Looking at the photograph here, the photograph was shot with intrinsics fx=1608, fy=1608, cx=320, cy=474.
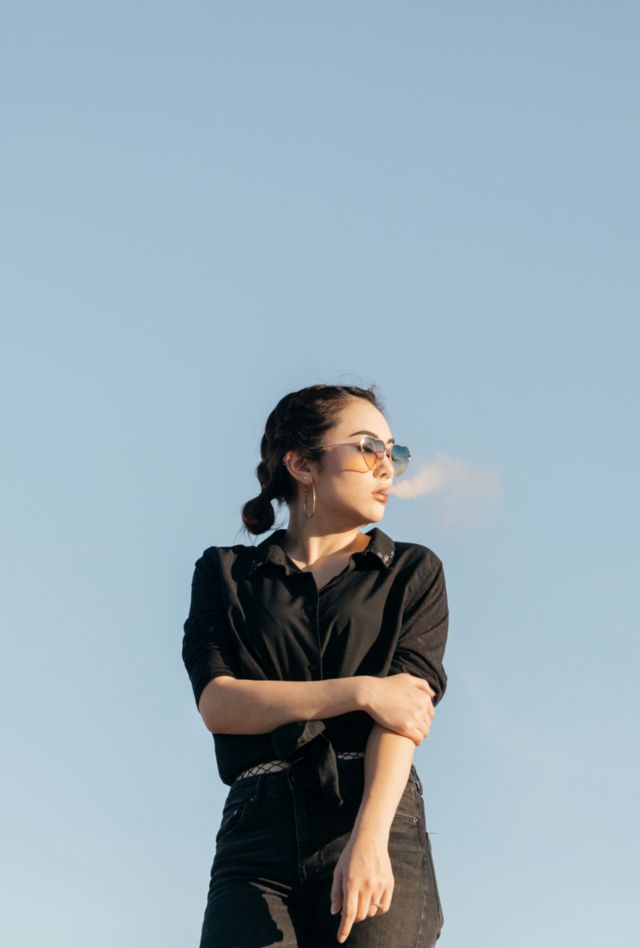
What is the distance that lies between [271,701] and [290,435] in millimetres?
1363

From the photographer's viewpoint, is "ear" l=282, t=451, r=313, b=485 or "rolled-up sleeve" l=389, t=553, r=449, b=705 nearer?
"rolled-up sleeve" l=389, t=553, r=449, b=705

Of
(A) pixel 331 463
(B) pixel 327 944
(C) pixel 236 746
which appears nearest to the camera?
(B) pixel 327 944

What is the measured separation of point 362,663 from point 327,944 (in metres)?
1.12

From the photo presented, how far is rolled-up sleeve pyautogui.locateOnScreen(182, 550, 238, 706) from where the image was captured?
6539 mm

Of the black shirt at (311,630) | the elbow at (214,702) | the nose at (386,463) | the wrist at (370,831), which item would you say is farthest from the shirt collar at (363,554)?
the wrist at (370,831)

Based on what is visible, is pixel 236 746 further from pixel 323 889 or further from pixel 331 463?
pixel 331 463

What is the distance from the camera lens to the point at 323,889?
6031mm

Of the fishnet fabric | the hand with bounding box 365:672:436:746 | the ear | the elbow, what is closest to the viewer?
the hand with bounding box 365:672:436:746

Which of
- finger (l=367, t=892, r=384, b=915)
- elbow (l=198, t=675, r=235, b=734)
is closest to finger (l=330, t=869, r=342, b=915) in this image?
finger (l=367, t=892, r=384, b=915)

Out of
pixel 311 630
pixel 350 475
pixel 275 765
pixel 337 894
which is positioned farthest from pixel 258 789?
pixel 350 475

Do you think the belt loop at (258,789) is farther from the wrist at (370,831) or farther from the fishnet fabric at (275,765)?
the wrist at (370,831)

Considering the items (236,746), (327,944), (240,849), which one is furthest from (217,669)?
(327,944)

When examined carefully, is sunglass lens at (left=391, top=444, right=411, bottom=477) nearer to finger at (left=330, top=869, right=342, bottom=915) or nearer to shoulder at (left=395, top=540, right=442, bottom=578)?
shoulder at (left=395, top=540, right=442, bottom=578)

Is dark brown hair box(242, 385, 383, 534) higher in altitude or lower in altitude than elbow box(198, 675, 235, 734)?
higher
